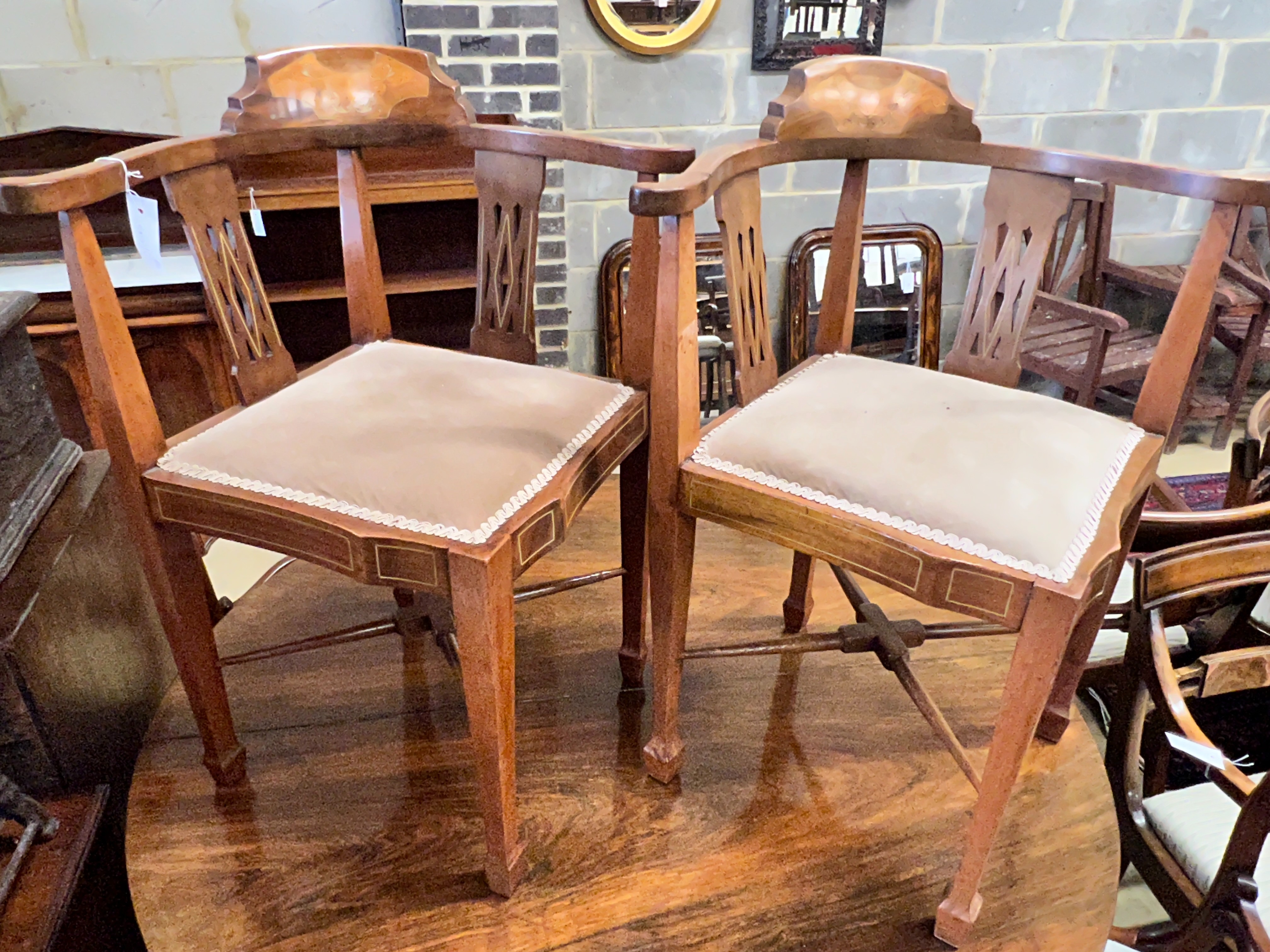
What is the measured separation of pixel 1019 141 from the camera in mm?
2770

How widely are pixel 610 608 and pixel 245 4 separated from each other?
1.98m

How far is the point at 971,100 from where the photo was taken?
250 centimetres

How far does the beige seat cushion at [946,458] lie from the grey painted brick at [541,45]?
1.40 m

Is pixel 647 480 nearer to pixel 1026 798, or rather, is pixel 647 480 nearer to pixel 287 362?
pixel 287 362

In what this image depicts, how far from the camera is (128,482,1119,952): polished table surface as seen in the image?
3.25ft

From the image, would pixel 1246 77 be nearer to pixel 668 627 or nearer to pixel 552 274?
pixel 552 274

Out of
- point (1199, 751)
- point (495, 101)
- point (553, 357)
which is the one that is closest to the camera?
point (1199, 751)

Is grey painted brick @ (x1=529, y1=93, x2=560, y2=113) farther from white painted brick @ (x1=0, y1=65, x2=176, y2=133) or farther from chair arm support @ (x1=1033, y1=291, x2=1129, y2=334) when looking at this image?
chair arm support @ (x1=1033, y1=291, x2=1129, y2=334)

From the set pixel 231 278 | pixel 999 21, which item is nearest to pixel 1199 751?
pixel 231 278

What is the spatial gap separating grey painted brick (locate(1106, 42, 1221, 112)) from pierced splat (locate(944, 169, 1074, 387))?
6.48ft

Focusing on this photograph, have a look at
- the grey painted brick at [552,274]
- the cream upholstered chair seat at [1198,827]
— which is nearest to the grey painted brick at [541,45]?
the grey painted brick at [552,274]

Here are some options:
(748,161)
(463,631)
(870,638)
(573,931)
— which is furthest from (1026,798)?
(748,161)

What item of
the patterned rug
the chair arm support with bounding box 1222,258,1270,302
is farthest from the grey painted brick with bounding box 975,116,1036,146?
the patterned rug

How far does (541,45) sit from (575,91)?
30 cm
